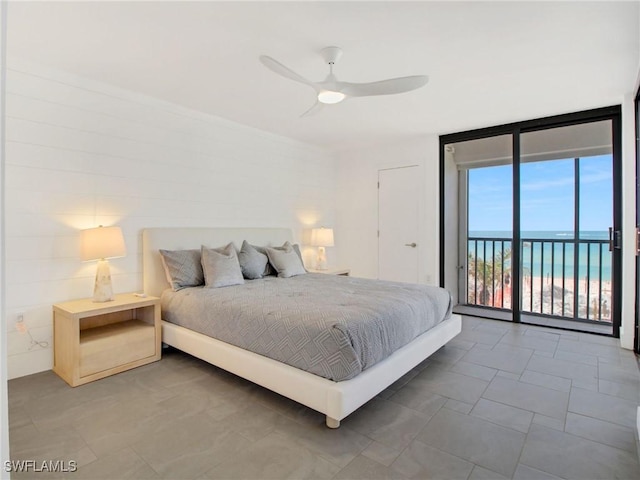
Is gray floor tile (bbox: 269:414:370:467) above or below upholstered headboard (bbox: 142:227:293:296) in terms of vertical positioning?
below

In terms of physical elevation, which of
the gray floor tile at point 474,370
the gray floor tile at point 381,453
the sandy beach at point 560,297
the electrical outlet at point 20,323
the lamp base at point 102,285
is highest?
the lamp base at point 102,285

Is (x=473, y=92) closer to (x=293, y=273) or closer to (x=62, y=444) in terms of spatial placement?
(x=293, y=273)

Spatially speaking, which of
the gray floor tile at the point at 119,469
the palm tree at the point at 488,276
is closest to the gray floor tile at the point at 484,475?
the gray floor tile at the point at 119,469

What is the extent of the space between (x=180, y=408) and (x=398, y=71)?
9.98 ft

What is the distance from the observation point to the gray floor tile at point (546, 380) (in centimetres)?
260

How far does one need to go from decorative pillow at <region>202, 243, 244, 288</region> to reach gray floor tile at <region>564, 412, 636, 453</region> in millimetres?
2849

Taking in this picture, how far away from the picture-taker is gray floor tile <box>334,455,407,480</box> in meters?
1.67

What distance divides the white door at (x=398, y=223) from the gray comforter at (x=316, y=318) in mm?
1873

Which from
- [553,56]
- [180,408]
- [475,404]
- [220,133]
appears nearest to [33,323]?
[180,408]

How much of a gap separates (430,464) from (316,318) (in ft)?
3.21

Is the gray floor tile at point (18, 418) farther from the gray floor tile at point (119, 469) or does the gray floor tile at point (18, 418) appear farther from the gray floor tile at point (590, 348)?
the gray floor tile at point (590, 348)

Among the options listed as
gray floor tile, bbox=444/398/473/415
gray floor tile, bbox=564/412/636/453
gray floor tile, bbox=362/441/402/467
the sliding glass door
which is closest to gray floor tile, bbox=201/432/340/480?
gray floor tile, bbox=362/441/402/467

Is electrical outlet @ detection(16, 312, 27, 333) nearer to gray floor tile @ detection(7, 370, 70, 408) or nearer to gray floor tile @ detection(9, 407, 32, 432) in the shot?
gray floor tile @ detection(7, 370, 70, 408)

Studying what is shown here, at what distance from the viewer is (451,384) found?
2.66 metres
